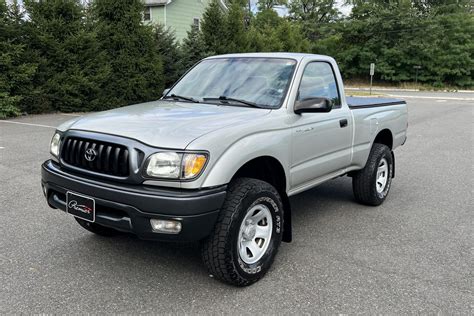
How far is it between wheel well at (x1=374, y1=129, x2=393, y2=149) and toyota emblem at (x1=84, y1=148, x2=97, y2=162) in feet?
12.5

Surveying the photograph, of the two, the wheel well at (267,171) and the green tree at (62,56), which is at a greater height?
the green tree at (62,56)

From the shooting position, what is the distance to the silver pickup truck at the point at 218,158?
302 cm

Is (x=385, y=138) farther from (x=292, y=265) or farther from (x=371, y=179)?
(x=292, y=265)

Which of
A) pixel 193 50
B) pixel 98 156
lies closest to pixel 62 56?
pixel 193 50

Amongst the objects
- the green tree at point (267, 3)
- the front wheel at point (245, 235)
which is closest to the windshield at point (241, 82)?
the front wheel at point (245, 235)

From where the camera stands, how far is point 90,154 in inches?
130

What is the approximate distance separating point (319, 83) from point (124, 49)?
40.8ft

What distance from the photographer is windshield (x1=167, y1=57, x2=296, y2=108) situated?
409cm

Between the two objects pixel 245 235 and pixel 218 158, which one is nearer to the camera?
pixel 218 158

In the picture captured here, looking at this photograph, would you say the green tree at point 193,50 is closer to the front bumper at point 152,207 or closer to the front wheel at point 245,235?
the front wheel at point 245,235

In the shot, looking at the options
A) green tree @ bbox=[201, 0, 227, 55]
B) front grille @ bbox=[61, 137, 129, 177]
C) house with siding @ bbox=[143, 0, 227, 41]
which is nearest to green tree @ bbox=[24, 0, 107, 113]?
green tree @ bbox=[201, 0, 227, 55]

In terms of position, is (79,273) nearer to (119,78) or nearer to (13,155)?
(13,155)

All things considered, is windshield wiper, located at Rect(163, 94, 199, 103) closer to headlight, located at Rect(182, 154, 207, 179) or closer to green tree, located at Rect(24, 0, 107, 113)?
headlight, located at Rect(182, 154, 207, 179)

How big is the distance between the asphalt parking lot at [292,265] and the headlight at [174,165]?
947 millimetres
